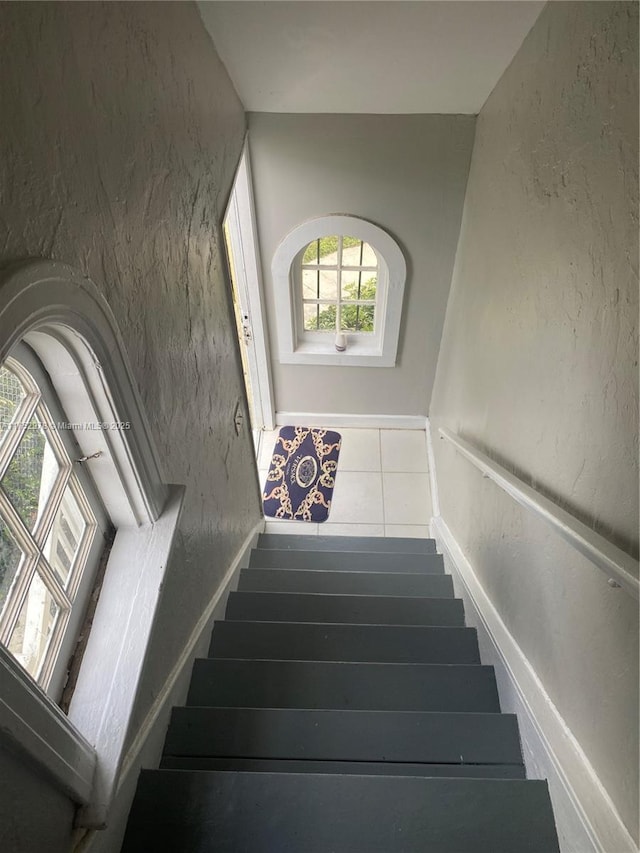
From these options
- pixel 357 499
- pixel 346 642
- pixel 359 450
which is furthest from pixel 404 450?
pixel 346 642

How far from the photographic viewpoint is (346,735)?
4.79 ft

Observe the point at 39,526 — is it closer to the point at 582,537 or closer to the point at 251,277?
the point at 582,537

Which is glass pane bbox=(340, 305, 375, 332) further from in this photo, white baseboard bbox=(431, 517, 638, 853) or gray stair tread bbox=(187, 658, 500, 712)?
gray stair tread bbox=(187, 658, 500, 712)

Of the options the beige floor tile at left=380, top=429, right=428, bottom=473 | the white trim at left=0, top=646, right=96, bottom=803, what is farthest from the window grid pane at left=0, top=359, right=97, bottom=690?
the beige floor tile at left=380, top=429, right=428, bottom=473

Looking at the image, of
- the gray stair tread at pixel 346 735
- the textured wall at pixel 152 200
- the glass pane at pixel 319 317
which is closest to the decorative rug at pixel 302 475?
the glass pane at pixel 319 317

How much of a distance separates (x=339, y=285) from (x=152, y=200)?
92.2 inches

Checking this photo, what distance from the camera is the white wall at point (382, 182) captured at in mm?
2586

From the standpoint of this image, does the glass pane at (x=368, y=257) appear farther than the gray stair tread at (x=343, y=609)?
Yes

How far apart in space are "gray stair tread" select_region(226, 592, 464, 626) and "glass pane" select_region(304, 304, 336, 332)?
2.15 m

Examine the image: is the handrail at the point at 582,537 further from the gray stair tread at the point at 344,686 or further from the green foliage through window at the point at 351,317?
the green foliage through window at the point at 351,317

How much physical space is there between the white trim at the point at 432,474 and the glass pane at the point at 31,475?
8.61ft

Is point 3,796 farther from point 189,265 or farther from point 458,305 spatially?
point 458,305

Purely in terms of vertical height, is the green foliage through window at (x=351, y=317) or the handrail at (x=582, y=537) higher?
the green foliage through window at (x=351, y=317)

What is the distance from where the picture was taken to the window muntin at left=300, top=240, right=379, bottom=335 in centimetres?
333
